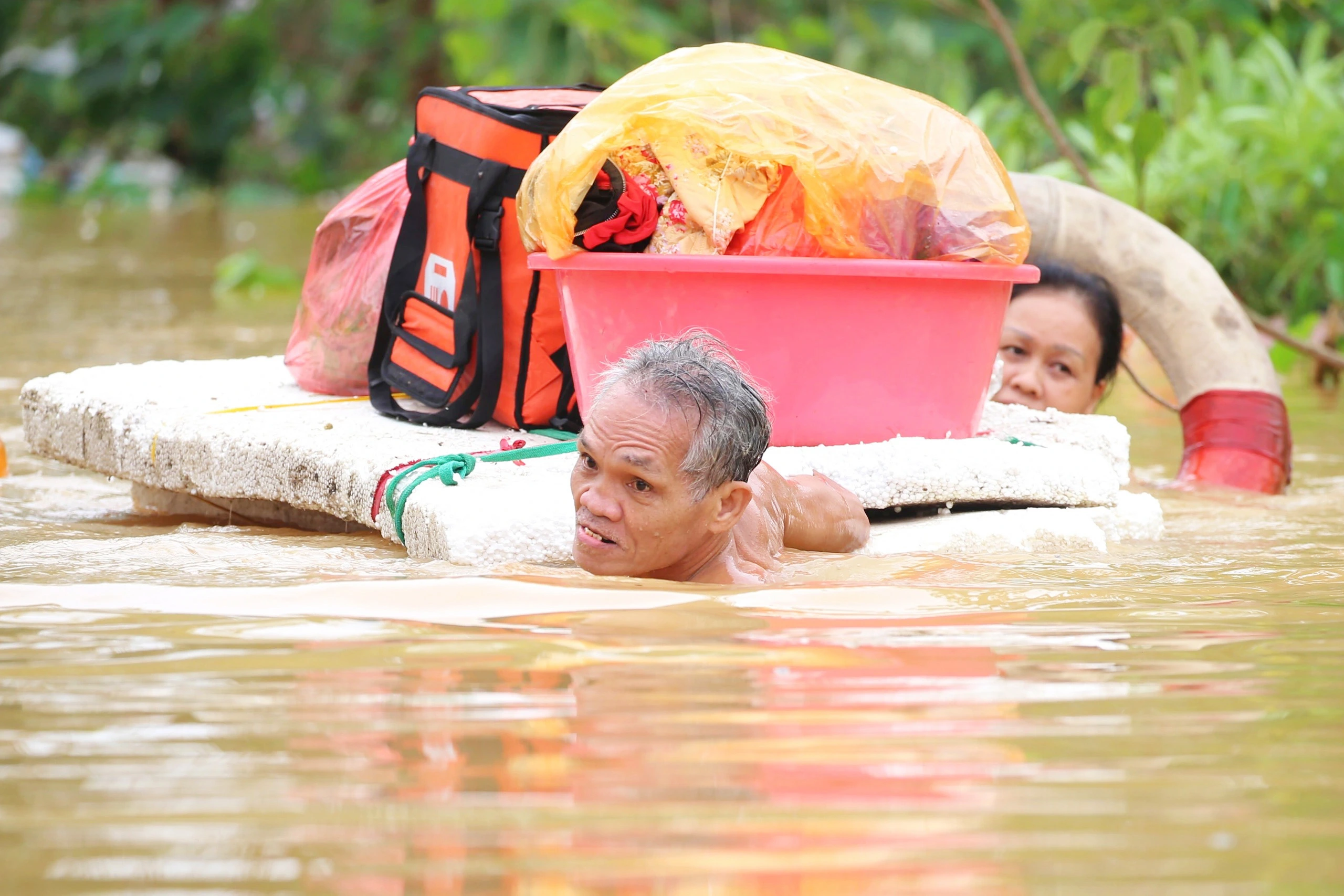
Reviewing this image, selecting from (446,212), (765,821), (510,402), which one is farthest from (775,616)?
(446,212)

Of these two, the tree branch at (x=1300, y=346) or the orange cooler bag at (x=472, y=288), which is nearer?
the orange cooler bag at (x=472, y=288)

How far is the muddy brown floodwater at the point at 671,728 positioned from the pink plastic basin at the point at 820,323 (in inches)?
19.9

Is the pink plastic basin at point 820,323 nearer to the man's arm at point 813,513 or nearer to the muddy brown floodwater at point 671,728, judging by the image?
the man's arm at point 813,513

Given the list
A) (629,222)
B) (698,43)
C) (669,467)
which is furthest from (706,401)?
(698,43)

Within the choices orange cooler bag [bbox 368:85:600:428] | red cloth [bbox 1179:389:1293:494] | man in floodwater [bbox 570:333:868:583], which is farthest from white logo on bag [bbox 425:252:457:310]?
red cloth [bbox 1179:389:1293:494]

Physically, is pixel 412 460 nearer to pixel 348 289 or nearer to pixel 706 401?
pixel 706 401

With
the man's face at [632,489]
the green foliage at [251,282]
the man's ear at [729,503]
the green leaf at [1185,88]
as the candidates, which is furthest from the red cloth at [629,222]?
the green foliage at [251,282]

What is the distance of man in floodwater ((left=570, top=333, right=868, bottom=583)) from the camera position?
289 cm

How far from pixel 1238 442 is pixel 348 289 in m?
2.56

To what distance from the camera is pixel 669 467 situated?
2893mm

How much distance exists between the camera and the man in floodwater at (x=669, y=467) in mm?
2891

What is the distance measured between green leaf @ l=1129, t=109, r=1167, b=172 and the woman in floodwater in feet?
3.26

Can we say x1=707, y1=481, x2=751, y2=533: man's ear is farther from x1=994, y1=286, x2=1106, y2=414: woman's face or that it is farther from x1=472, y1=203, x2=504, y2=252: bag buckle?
x1=994, y1=286, x2=1106, y2=414: woman's face

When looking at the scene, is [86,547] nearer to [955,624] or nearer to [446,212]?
[446,212]
